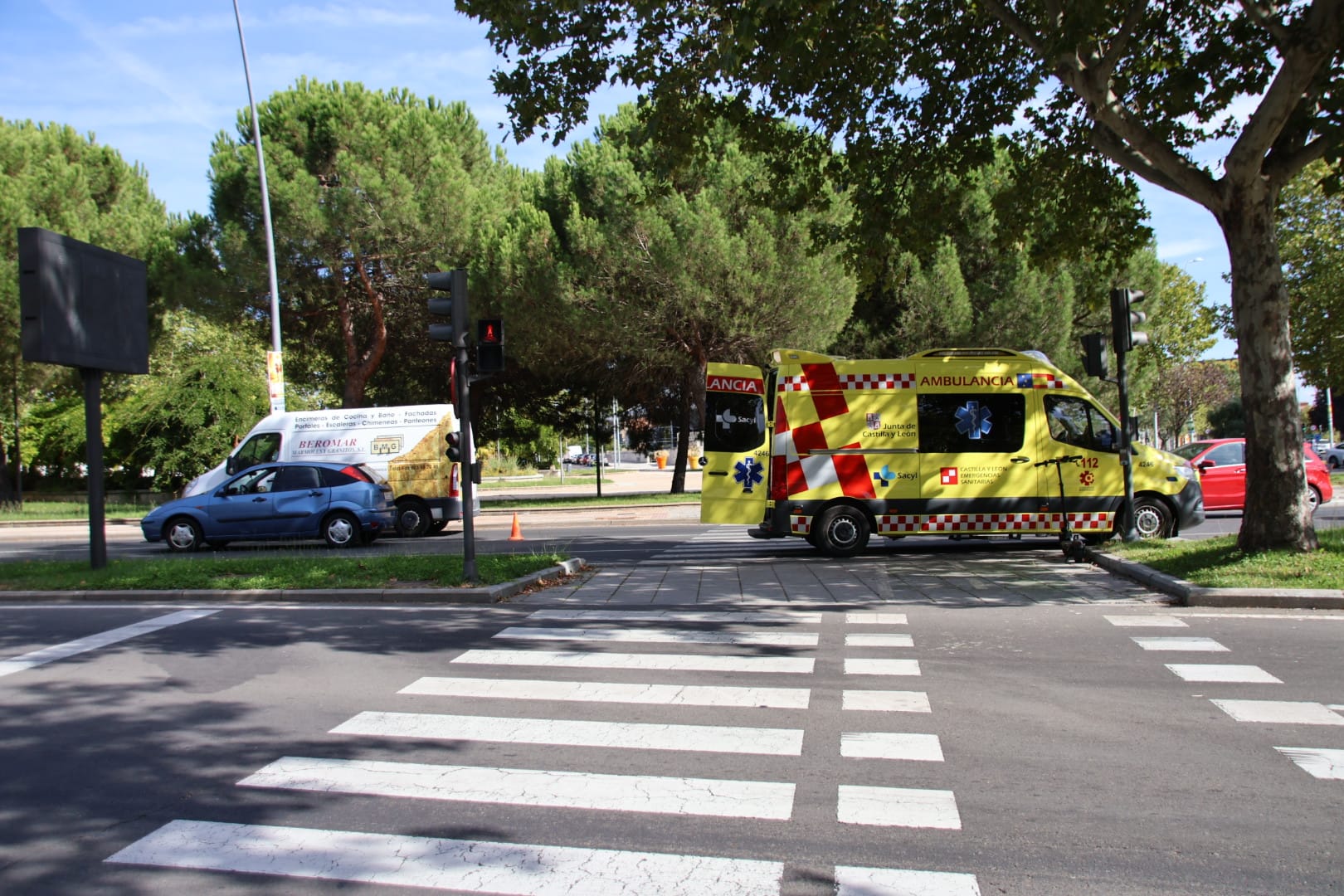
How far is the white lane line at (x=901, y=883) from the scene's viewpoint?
11.0 ft

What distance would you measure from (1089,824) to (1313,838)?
82cm

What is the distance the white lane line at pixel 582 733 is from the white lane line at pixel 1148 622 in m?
4.15

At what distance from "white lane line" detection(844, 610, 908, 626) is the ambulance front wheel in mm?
6320

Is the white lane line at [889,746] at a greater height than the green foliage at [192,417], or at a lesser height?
lesser

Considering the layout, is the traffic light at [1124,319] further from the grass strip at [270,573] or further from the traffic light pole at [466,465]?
the traffic light pole at [466,465]

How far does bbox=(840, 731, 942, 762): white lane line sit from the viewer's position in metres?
4.79

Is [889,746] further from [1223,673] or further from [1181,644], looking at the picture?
[1181,644]

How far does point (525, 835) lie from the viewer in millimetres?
3891

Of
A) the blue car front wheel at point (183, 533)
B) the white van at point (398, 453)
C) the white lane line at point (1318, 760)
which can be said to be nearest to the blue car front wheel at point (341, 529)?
the white van at point (398, 453)

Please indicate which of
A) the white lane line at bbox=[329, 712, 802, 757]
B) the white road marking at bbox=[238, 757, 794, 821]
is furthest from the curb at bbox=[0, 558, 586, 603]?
the white road marking at bbox=[238, 757, 794, 821]

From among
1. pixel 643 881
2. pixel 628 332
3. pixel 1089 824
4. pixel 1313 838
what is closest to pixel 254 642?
pixel 643 881

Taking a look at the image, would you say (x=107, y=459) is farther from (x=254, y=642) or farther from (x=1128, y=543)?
(x=1128, y=543)

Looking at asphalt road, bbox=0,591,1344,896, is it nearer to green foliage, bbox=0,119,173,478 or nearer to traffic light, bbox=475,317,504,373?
traffic light, bbox=475,317,504,373

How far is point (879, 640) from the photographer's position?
7.54m
